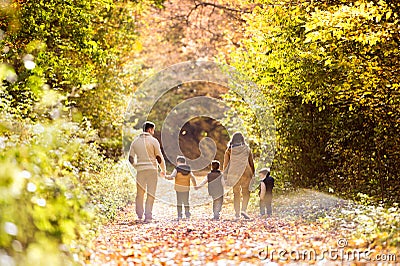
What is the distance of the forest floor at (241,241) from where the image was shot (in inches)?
293

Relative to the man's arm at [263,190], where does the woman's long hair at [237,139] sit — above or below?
above

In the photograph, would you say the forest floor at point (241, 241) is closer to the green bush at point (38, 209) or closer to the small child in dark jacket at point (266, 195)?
the small child in dark jacket at point (266, 195)

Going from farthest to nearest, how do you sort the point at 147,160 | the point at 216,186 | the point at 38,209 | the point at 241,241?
the point at 216,186
the point at 147,160
the point at 241,241
the point at 38,209

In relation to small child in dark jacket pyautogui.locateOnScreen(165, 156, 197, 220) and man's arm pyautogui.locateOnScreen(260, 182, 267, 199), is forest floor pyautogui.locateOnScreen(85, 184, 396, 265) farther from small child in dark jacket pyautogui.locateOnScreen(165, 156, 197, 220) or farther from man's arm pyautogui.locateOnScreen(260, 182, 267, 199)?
small child in dark jacket pyautogui.locateOnScreen(165, 156, 197, 220)

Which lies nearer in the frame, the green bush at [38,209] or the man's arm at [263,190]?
the green bush at [38,209]

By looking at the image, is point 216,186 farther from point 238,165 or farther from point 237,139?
point 237,139

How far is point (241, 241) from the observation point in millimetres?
8922

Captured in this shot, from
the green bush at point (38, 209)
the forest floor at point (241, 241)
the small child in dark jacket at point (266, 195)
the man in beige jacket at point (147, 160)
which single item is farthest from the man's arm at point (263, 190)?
the green bush at point (38, 209)

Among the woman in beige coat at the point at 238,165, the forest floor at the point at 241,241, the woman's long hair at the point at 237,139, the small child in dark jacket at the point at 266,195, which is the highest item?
the woman's long hair at the point at 237,139

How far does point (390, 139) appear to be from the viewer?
1233 centimetres

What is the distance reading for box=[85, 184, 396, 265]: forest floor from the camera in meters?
7.45

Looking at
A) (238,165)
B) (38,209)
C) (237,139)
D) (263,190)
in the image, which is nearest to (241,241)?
(38,209)

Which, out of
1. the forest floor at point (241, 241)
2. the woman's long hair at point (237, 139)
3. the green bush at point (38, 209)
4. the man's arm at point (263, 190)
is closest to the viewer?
the green bush at point (38, 209)

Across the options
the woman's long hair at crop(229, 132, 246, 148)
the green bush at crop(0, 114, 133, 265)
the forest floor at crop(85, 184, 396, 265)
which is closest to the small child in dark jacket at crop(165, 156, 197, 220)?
the forest floor at crop(85, 184, 396, 265)
